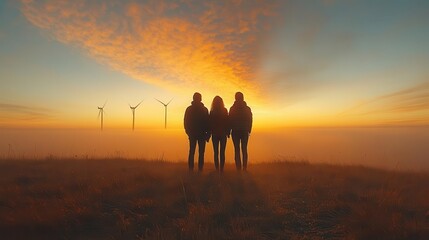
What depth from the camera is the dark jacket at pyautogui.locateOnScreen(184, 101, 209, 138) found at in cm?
1098

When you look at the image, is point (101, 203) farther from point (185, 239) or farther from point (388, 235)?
point (388, 235)

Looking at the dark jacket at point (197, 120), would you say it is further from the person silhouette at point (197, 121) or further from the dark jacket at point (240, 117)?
the dark jacket at point (240, 117)

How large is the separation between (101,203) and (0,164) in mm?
10686

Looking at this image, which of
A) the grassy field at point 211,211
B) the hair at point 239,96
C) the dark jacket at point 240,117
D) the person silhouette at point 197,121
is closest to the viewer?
the grassy field at point 211,211

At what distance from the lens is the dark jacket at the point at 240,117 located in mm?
11109

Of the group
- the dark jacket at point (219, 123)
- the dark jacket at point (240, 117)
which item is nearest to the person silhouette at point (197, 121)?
the dark jacket at point (219, 123)

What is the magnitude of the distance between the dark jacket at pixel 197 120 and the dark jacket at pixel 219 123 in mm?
232

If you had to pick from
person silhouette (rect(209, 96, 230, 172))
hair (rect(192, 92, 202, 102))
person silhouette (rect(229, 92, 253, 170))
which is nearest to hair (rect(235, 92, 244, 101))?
person silhouette (rect(229, 92, 253, 170))

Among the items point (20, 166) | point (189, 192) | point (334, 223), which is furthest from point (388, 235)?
point (20, 166)

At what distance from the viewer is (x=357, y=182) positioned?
33.7ft

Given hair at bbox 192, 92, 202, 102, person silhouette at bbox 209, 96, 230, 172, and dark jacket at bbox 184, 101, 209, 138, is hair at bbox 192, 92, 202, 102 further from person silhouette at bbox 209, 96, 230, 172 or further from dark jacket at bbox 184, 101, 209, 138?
person silhouette at bbox 209, 96, 230, 172

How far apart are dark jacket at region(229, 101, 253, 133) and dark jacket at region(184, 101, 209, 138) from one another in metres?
1.00

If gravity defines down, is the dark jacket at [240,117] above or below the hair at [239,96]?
below

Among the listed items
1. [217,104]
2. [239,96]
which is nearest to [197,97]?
[217,104]
